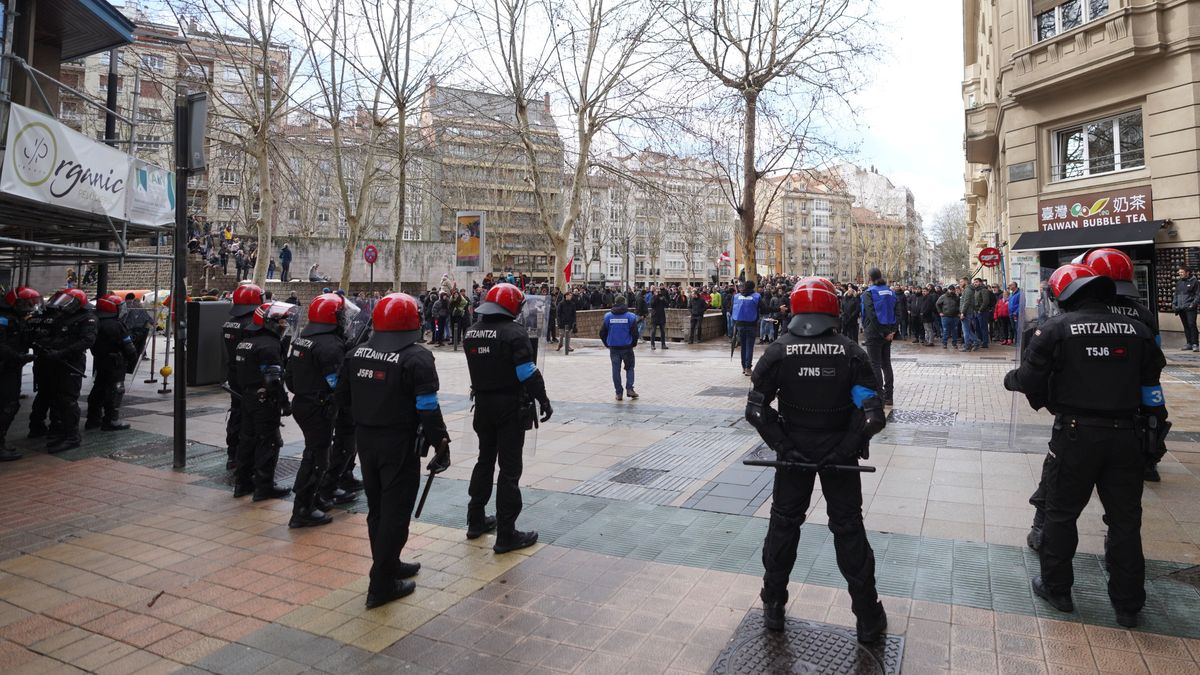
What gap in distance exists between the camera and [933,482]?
5.91 meters

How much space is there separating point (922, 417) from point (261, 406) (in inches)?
311

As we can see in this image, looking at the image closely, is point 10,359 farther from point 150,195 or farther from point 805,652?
point 805,652

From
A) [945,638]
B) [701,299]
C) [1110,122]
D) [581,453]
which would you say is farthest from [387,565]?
[1110,122]

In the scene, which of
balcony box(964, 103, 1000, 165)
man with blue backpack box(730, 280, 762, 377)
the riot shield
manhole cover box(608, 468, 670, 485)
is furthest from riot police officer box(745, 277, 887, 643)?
balcony box(964, 103, 1000, 165)

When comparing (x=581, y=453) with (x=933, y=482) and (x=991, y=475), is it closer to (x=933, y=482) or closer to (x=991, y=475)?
(x=933, y=482)

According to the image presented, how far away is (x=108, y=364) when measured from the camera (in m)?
8.82

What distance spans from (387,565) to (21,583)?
2.49 meters

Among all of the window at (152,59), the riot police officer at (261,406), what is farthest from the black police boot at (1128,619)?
the window at (152,59)

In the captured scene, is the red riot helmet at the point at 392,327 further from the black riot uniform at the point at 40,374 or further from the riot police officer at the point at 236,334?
the black riot uniform at the point at 40,374

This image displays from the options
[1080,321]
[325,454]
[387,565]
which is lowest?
[387,565]

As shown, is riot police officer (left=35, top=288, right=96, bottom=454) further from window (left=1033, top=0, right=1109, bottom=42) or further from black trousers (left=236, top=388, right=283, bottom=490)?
window (left=1033, top=0, right=1109, bottom=42)

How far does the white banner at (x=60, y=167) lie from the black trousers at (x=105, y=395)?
2.31m

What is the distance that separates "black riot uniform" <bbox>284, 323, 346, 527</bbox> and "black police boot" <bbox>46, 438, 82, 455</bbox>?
4.58 m

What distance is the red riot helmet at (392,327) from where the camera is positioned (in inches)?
158
